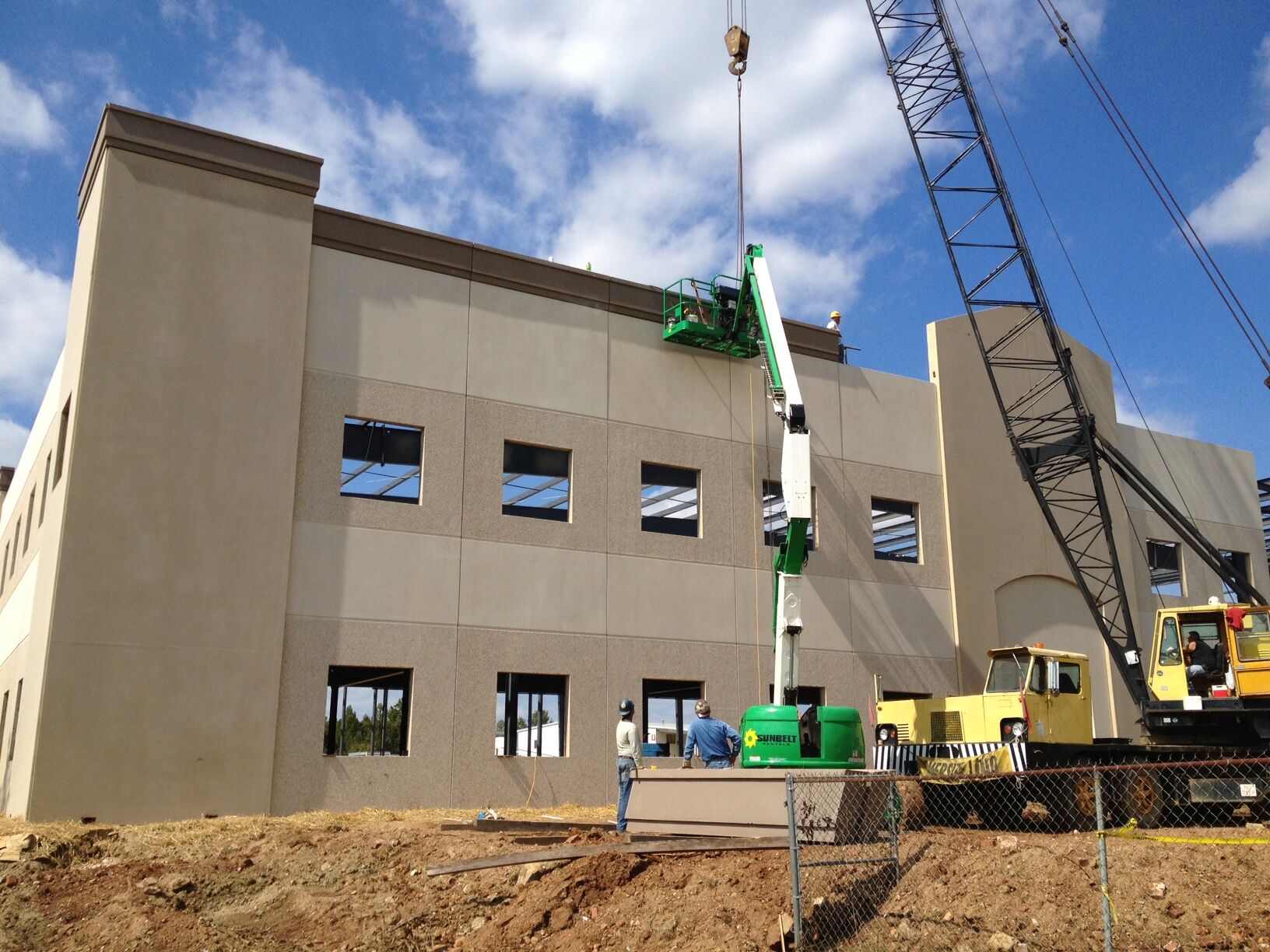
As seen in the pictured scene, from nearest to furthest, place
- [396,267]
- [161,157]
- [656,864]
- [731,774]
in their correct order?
[656,864] → [731,774] → [161,157] → [396,267]

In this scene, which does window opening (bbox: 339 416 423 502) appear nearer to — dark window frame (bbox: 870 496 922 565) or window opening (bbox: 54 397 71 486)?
window opening (bbox: 54 397 71 486)

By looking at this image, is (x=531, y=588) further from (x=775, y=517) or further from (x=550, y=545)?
(x=775, y=517)

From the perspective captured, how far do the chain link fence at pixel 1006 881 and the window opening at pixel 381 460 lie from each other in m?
11.0

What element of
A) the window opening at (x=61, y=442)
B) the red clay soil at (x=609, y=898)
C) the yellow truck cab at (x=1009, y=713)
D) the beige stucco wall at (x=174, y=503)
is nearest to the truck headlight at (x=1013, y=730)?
the yellow truck cab at (x=1009, y=713)

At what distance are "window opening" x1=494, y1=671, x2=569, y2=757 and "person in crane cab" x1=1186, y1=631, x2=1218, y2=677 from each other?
11.3 metres

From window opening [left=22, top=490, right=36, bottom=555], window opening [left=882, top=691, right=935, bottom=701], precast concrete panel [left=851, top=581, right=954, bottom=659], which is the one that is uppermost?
window opening [left=22, top=490, right=36, bottom=555]

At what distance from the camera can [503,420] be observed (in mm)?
23578

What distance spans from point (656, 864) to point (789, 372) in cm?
1076

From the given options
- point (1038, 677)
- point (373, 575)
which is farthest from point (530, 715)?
point (1038, 677)

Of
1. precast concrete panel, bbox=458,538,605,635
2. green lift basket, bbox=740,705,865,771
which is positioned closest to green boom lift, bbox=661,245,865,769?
green lift basket, bbox=740,705,865,771

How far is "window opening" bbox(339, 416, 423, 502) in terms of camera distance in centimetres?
2217

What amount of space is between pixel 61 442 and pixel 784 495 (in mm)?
13402

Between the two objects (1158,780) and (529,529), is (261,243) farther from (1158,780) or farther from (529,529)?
(1158,780)

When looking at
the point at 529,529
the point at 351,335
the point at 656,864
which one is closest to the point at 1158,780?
the point at 656,864
